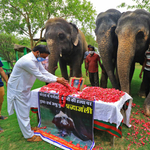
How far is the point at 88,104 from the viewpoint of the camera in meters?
2.34

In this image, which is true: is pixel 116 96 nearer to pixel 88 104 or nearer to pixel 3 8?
pixel 88 104

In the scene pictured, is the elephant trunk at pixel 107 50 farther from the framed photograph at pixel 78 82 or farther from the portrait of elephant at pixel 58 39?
the framed photograph at pixel 78 82

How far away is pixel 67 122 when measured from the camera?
8.78 ft

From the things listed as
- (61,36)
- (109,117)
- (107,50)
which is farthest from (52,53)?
(109,117)

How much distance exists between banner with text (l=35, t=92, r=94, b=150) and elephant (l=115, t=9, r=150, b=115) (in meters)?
1.49

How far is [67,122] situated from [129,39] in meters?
2.52

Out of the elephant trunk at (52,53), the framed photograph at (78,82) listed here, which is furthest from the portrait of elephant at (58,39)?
the framed photograph at (78,82)

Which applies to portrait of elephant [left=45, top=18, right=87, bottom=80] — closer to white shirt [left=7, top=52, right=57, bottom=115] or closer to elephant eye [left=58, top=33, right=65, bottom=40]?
elephant eye [left=58, top=33, right=65, bottom=40]

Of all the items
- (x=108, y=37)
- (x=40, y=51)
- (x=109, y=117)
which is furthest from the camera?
(x=108, y=37)

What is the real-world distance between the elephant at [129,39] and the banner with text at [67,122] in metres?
1.49

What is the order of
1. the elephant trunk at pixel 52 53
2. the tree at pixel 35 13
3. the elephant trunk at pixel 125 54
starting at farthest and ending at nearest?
the tree at pixel 35 13 < the elephant trunk at pixel 52 53 < the elephant trunk at pixel 125 54

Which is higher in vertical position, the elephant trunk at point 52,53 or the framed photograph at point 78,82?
the elephant trunk at point 52,53

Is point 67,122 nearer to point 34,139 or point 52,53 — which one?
point 34,139

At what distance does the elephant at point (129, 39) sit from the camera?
325 cm
